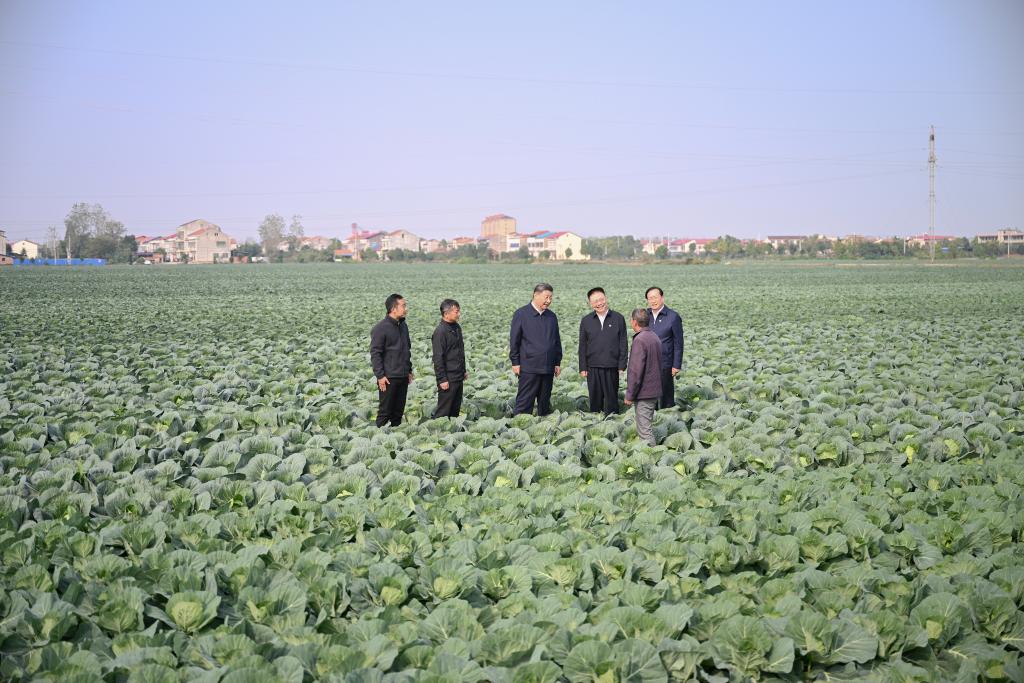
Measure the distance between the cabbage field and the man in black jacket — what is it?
1.67ft

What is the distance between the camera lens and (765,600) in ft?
16.7

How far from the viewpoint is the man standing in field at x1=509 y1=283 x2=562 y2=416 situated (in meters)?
10.1

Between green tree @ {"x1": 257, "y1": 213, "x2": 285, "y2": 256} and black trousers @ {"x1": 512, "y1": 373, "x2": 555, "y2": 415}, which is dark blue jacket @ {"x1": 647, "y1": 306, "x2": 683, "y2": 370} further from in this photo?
green tree @ {"x1": 257, "y1": 213, "x2": 285, "y2": 256}

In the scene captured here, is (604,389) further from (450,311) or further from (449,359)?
(450,311)

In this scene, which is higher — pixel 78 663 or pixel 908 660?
pixel 78 663

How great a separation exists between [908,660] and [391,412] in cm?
634

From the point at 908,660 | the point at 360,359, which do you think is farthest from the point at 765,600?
the point at 360,359

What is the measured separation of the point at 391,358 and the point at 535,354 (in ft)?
5.52

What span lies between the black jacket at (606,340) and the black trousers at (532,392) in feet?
1.95

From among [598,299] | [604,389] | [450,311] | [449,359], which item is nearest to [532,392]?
[604,389]

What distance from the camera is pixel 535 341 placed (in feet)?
33.3

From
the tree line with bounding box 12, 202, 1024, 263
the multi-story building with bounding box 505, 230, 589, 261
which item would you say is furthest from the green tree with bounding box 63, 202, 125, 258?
the multi-story building with bounding box 505, 230, 589, 261

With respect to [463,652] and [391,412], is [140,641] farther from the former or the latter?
[391,412]

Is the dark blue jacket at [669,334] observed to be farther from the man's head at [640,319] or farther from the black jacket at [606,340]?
the man's head at [640,319]
